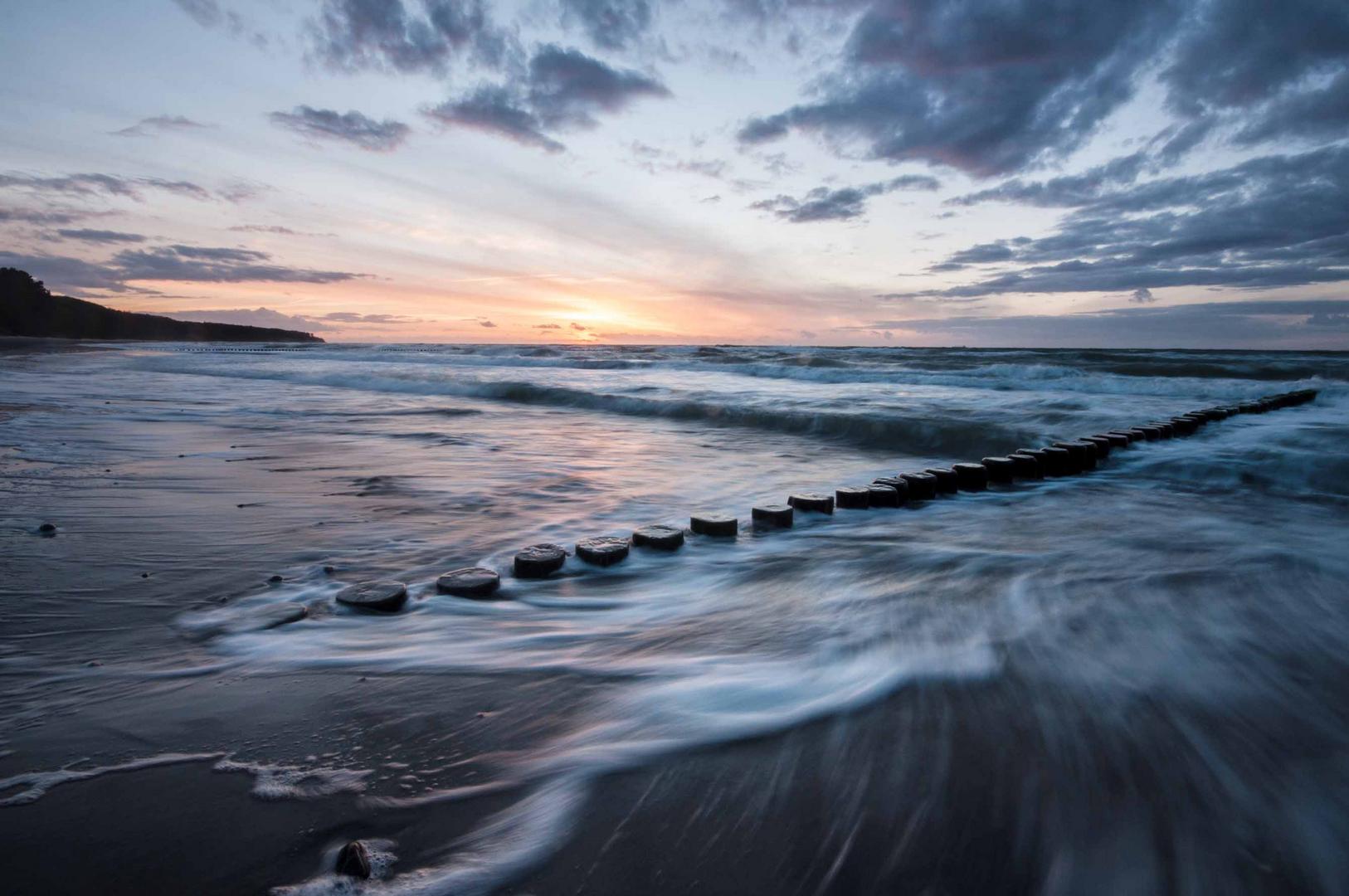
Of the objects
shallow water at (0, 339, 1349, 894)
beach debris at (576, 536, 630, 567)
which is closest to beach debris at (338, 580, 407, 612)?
shallow water at (0, 339, 1349, 894)

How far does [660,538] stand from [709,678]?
4.85 feet

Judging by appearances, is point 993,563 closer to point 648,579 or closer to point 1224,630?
point 1224,630

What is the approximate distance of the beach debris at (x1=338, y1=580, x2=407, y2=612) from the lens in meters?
2.77

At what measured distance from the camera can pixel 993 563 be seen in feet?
12.2

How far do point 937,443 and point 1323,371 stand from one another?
2087 centimetres

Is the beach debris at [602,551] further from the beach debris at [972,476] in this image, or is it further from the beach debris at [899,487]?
the beach debris at [972,476]

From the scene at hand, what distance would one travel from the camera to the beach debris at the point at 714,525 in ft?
13.5

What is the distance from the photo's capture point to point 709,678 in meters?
2.35

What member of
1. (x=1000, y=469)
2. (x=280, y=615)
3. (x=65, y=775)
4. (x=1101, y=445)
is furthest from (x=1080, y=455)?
(x=65, y=775)

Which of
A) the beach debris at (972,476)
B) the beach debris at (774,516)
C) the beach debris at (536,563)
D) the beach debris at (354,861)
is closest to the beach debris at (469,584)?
the beach debris at (536,563)

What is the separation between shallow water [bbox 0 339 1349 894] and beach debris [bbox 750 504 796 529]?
13cm

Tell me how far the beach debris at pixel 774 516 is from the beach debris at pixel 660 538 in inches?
26.9

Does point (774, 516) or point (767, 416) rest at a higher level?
point (767, 416)

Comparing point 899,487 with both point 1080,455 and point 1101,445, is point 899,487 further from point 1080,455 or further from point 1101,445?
point 1101,445
